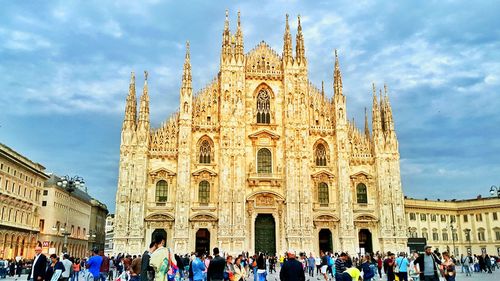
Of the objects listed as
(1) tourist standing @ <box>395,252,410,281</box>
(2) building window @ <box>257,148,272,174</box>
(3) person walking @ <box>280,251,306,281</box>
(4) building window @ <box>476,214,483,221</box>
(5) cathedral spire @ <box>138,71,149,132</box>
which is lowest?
(1) tourist standing @ <box>395,252,410,281</box>

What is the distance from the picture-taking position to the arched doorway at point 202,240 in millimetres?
43062

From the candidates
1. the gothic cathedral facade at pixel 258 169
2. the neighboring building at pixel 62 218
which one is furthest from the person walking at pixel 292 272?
the neighboring building at pixel 62 218

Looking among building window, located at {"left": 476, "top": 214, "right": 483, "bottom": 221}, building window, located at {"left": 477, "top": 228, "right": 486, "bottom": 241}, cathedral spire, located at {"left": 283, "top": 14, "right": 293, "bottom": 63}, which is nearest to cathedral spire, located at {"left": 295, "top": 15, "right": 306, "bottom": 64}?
cathedral spire, located at {"left": 283, "top": 14, "right": 293, "bottom": 63}

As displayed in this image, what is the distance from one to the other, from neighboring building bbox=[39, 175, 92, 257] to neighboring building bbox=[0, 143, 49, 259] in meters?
2.57

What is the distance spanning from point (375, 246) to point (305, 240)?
7261mm

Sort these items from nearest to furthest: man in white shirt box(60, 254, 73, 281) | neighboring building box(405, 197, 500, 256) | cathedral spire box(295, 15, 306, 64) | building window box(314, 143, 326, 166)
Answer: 1. man in white shirt box(60, 254, 73, 281)
2. building window box(314, 143, 326, 166)
3. cathedral spire box(295, 15, 306, 64)
4. neighboring building box(405, 197, 500, 256)

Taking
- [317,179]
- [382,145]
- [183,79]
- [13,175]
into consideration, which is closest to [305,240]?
[317,179]

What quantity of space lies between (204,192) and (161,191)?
13.2 ft

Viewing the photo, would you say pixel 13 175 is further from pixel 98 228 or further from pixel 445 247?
pixel 445 247

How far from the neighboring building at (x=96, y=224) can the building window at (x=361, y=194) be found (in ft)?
173

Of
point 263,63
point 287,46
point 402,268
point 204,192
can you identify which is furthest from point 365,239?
point 402,268

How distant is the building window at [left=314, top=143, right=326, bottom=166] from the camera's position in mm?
46281

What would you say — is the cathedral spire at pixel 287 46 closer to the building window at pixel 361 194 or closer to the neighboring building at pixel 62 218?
the building window at pixel 361 194

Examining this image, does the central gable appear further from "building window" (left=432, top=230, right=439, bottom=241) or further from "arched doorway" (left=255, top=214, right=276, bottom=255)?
"building window" (left=432, top=230, right=439, bottom=241)
